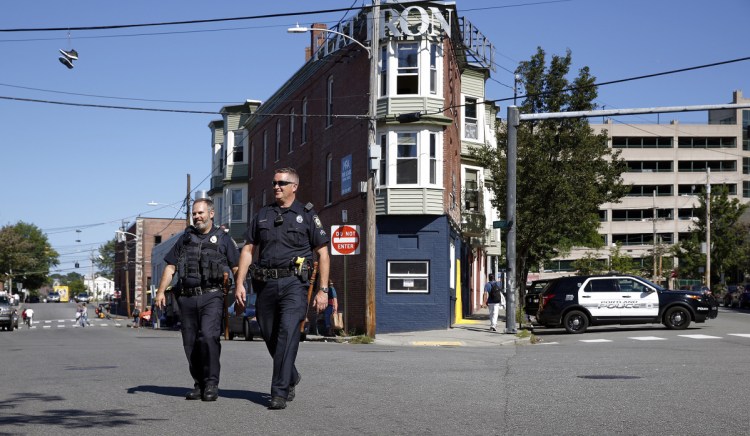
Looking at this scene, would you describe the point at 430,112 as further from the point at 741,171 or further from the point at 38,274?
the point at 38,274

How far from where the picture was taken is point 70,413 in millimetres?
7926

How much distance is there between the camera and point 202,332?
899 centimetres

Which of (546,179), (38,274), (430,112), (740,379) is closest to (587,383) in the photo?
(740,379)

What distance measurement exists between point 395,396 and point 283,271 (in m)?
1.77

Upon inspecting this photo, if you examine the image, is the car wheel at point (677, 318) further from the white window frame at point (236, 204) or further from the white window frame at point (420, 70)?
the white window frame at point (236, 204)

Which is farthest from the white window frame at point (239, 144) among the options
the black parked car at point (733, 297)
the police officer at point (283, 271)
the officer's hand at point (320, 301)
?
the officer's hand at point (320, 301)

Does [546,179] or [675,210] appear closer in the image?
[546,179]

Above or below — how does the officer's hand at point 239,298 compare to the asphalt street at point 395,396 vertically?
above

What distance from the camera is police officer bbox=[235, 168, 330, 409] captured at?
8.41 metres

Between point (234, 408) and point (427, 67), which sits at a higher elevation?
point (427, 67)

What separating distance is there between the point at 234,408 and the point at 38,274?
133731 mm

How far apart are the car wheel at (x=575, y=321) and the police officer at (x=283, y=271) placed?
64.1ft

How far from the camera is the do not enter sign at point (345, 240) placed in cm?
2466

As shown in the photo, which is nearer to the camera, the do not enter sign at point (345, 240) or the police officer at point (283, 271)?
the police officer at point (283, 271)
